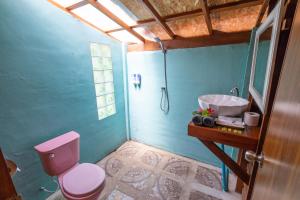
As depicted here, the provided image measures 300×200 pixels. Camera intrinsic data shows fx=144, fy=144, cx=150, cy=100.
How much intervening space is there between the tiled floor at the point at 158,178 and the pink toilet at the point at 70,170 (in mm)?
450

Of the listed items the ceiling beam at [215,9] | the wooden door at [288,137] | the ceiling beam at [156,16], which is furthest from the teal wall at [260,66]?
the ceiling beam at [156,16]

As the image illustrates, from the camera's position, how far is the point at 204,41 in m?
1.86

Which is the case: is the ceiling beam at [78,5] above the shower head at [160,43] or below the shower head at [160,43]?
above

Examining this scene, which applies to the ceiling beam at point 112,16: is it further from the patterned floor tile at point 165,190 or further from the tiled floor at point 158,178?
the patterned floor tile at point 165,190

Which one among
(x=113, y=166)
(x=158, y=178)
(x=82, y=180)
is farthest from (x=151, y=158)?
(x=82, y=180)

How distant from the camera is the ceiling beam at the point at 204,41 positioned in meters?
1.67

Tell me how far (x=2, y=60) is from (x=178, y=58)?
1.87m

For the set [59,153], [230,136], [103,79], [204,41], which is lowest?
[59,153]

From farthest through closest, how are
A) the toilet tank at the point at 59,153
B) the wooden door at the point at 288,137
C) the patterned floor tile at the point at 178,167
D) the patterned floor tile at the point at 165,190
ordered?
the patterned floor tile at the point at 178,167, the patterned floor tile at the point at 165,190, the toilet tank at the point at 59,153, the wooden door at the point at 288,137

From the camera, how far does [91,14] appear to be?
65.2 inches

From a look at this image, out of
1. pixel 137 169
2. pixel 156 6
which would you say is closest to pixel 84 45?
pixel 156 6

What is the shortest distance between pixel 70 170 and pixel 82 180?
25 cm

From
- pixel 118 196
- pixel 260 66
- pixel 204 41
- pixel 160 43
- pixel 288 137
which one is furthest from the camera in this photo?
pixel 160 43

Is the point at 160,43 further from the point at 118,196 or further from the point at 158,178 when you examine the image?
the point at 118,196
